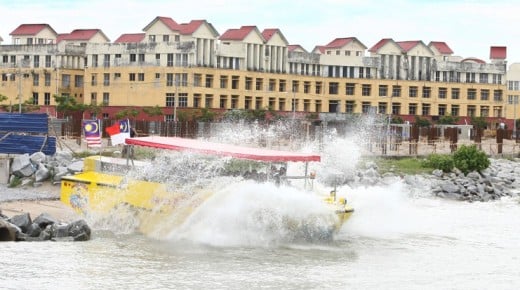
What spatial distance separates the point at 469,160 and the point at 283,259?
2781 cm

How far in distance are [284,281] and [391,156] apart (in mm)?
35431

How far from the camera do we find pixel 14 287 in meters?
17.9

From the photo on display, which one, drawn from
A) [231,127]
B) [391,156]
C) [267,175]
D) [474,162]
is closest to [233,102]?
[231,127]

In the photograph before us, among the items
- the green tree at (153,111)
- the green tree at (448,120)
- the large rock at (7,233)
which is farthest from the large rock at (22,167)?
the green tree at (448,120)

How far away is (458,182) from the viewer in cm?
4269

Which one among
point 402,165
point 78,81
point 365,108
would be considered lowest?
point 402,165

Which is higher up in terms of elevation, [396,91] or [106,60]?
[106,60]

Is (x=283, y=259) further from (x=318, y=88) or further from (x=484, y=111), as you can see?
(x=484, y=111)

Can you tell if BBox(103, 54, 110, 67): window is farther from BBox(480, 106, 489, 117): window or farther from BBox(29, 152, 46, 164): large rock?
BBox(29, 152, 46, 164): large rock

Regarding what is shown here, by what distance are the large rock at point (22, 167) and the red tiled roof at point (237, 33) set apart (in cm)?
4971

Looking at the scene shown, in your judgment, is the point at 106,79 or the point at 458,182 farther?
the point at 106,79

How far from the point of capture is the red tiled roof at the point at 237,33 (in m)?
83.4

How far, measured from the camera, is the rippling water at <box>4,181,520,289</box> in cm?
1902

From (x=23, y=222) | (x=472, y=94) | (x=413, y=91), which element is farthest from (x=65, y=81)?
(x=23, y=222)
